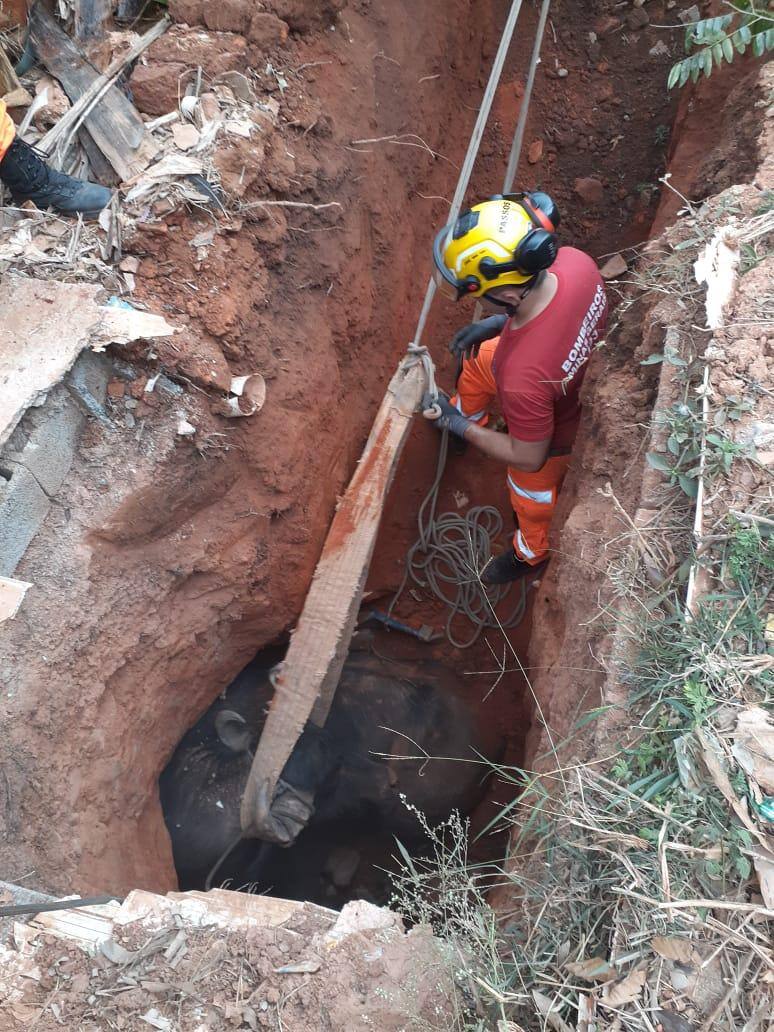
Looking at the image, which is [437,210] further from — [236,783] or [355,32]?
[236,783]

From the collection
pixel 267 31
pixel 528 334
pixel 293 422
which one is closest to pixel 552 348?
pixel 528 334

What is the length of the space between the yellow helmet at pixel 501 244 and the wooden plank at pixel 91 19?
1869 millimetres

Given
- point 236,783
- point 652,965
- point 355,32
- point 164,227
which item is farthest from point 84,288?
point 652,965

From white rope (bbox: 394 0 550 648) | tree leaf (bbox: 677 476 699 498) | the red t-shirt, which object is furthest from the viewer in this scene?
white rope (bbox: 394 0 550 648)

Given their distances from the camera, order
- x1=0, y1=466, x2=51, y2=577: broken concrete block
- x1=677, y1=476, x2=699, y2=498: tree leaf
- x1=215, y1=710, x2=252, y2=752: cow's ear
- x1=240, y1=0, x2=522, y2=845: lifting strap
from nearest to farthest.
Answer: x1=677, y1=476, x2=699, y2=498: tree leaf
x1=0, y1=466, x2=51, y2=577: broken concrete block
x1=240, y1=0, x2=522, y2=845: lifting strap
x1=215, y1=710, x2=252, y2=752: cow's ear

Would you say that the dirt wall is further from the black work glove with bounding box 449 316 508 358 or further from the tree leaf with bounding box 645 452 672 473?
the black work glove with bounding box 449 316 508 358

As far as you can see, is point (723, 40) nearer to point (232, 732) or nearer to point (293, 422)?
point (293, 422)

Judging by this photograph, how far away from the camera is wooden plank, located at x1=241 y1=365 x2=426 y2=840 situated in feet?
11.2

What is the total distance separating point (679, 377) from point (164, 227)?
2.10 meters

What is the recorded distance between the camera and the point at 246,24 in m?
3.01

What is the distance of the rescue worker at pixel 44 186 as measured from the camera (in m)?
2.70

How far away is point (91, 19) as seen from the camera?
3002 mm

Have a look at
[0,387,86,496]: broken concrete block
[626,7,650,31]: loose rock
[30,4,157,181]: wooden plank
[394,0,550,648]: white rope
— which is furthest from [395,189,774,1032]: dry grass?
[626,7,650,31]: loose rock

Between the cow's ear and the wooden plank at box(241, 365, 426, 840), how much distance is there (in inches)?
9.6
